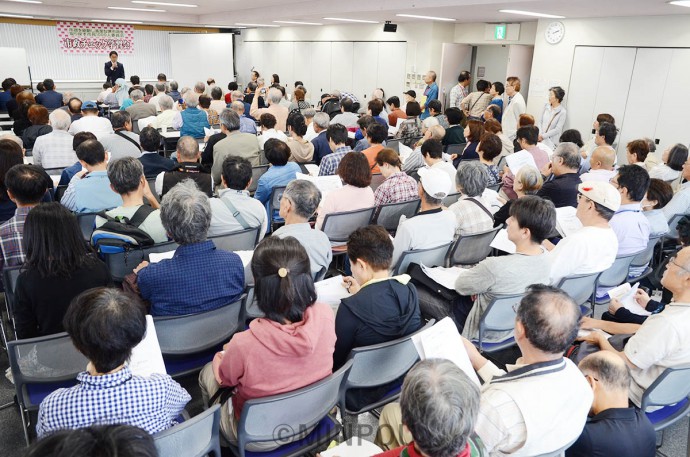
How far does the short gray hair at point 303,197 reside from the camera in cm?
320

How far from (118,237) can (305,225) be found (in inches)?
44.9

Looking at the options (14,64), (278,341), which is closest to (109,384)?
(278,341)

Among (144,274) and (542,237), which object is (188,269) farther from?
(542,237)

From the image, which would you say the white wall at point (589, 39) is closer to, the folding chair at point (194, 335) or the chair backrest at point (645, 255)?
the chair backrest at point (645, 255)

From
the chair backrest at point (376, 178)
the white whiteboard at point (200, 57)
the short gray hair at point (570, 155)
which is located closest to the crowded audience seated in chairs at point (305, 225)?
the chair backrest at point (376, 178)

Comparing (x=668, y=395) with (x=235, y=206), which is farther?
(x=235, y=206)

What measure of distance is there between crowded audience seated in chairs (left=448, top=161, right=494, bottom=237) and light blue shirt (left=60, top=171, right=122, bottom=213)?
2733mm

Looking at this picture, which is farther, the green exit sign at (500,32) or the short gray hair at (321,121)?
the green exit sign at (500,32)

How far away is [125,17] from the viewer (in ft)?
47.9

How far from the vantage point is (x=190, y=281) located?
2.51 meters

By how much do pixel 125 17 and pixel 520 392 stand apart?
53.3 ft

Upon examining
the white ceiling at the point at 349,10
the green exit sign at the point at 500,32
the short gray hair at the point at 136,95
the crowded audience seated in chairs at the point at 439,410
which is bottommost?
the crowded audience seated in chairs at the point at 439,410

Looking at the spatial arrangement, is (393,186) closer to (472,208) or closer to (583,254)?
(472,208)

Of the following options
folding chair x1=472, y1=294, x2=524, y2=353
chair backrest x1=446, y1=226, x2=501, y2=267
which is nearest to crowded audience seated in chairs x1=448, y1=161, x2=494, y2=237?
chair backrest x1=446, y1=226, x2=501, y2=267
